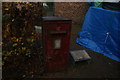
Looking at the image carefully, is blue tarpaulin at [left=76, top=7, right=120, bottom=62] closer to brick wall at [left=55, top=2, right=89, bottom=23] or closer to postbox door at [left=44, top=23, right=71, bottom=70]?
postbox door at [left=44, top=23, right=71, bottom=70]

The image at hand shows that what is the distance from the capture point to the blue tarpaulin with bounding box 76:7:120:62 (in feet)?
13.9

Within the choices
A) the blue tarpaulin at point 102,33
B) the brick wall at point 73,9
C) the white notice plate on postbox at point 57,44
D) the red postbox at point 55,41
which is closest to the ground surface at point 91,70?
the red postbox at point 55,41

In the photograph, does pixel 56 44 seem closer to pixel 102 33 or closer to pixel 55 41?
pixel 55 41

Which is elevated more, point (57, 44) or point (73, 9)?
point (73, 9)

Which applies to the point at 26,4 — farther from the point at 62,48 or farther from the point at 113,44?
the point at 113,44

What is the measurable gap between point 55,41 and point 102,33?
2292mm

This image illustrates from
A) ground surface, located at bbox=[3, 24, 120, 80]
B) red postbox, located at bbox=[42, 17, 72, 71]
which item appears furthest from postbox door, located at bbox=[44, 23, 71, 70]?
ground surface, located at bbox=[3, 24, 120, 80]

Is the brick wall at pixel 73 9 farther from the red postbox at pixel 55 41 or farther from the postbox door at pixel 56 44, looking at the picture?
the postbox door at pixel 56 44

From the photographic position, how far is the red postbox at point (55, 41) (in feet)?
9.82

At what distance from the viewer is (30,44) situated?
3.41m

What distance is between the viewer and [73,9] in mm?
7820

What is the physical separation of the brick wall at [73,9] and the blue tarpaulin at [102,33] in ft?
8.71

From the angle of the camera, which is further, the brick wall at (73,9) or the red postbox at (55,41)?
the brick wall at (73,9)

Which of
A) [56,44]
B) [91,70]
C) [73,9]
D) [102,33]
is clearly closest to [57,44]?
[56,44]
